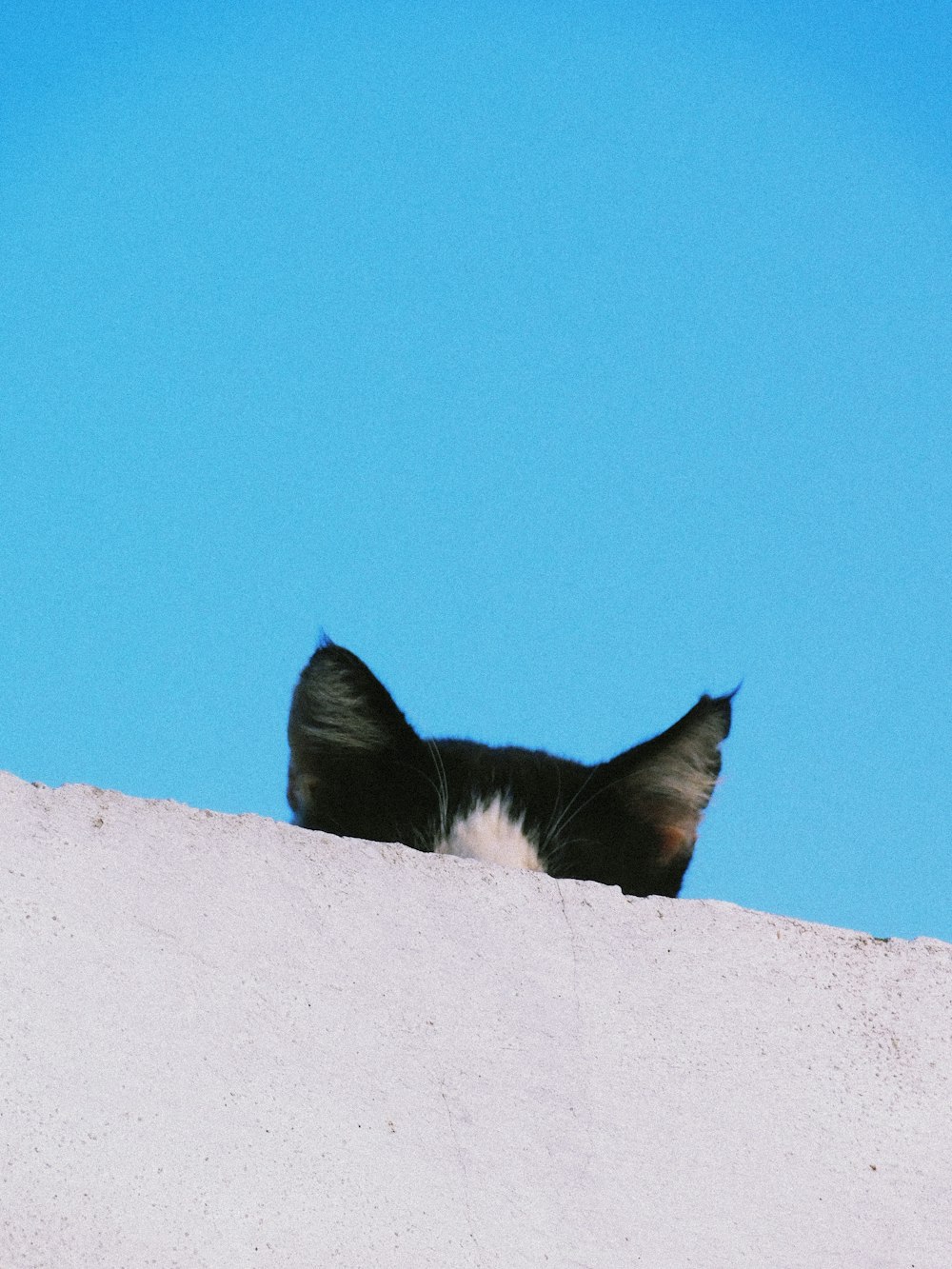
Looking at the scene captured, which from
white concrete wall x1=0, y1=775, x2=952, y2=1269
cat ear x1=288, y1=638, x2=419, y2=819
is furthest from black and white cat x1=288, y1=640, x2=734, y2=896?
white concrete wall x1=0, y1=775, x2=952, y2=1269

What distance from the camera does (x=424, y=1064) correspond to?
128 centimetres

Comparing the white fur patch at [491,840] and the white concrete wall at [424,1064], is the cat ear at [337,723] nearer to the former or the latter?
the white fur patch at [491,840]

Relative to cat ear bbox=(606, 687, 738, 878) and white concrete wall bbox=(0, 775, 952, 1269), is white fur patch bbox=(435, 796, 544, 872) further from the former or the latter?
white concrete wall bbox=(0, 775, 952, 1269)

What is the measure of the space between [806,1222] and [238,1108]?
55cm

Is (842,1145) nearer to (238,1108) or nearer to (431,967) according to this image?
(431,967)

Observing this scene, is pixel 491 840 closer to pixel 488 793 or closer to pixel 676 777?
pixel 488 793

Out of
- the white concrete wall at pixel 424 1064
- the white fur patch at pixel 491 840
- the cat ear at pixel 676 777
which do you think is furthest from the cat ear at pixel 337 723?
the white concrete wall at pixel 424 1064

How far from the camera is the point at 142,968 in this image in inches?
48.9

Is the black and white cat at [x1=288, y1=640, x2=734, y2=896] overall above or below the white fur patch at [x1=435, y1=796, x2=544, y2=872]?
above

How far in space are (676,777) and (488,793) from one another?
1.04 feet

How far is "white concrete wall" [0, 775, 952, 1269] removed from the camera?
117cm

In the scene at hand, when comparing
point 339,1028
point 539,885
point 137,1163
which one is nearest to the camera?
point 137,1163

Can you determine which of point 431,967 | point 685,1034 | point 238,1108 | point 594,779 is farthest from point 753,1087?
point 594,779

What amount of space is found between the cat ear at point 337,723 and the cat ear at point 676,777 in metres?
0.38
